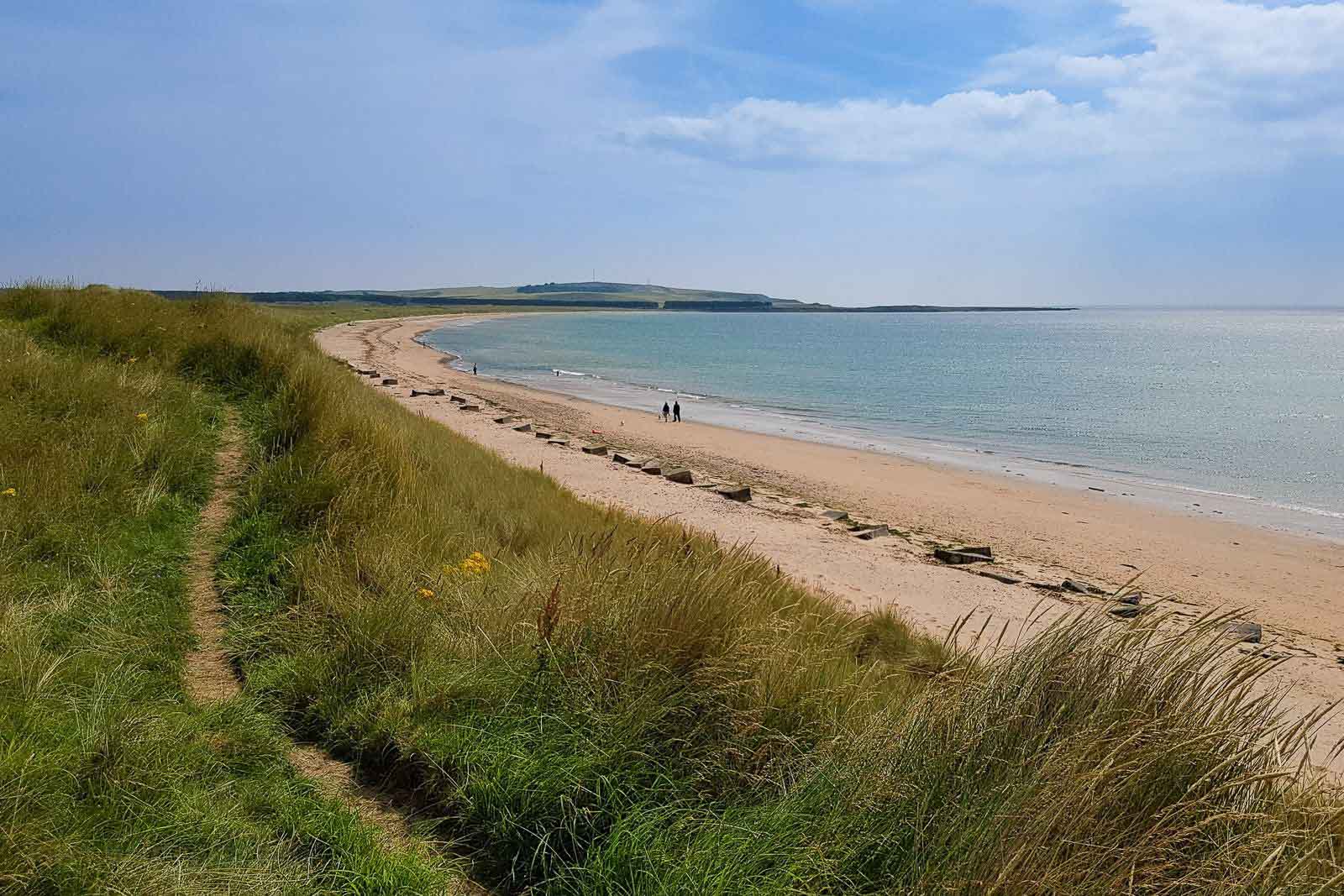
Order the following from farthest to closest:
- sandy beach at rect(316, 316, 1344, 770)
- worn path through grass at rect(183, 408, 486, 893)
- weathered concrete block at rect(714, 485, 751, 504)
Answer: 1. weathered concrete block at rect(714, 485, 751, 504)
2. sandy beach at rect(316, 316, 1344, 770)
3. worn path through grass at rect(183, 408, 486, 893)

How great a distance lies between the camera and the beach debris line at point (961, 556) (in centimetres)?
1355

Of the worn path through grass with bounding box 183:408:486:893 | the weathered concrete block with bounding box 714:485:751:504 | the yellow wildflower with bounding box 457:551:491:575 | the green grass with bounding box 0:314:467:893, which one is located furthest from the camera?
the weathered concrete block with bounding box 714:485:751:504

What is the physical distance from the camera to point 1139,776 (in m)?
3.17

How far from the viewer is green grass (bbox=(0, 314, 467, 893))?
285 cm

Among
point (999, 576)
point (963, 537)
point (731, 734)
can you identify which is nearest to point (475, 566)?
point (731, 734)

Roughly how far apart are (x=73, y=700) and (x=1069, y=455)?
2947cm

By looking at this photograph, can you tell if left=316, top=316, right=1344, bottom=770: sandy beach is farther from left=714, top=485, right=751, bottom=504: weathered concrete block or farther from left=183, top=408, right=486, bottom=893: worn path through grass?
left=183, top=408, right=486, bottom=893: worn path through grass

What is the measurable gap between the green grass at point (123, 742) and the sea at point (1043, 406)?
2143 cm

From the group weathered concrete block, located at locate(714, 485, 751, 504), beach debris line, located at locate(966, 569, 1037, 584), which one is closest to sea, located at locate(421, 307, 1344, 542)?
beach debris line, located at locate(966, 569, 1037, 584)

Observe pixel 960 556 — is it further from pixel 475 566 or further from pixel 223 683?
pixel 223 683

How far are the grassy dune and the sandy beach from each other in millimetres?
880

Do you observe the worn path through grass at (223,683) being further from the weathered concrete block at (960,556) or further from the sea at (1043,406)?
the sea at (1043,406)

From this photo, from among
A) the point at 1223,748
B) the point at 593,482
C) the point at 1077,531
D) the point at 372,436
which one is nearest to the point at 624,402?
the point at 593,482

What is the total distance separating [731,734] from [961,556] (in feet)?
34.7
